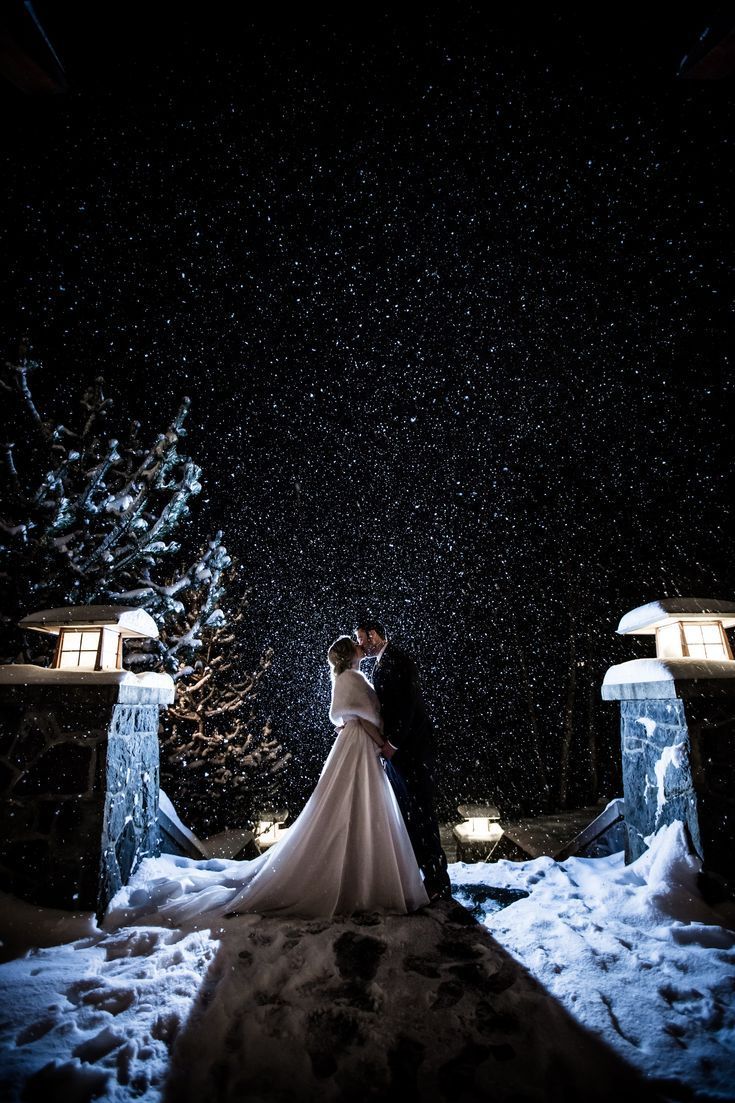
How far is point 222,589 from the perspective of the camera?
26.3ft

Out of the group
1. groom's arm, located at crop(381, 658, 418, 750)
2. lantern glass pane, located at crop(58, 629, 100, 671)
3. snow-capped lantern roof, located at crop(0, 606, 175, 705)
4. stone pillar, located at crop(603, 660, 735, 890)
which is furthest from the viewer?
groom's arm, located at crop(381, 658, 418, 750)

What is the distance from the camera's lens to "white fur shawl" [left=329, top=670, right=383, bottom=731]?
384 cm

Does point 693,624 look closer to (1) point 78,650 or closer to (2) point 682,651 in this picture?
(2) point 682,651

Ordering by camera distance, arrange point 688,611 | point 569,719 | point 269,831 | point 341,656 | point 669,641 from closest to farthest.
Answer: point 688,611 → point 669,641 → point 341,656 → point 269,831 → point 569,719


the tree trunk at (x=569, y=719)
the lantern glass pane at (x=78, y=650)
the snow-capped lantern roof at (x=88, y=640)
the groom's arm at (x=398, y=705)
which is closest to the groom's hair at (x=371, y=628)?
the groom's arm at (x=398, y=705)

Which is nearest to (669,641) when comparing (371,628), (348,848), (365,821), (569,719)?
(371,628)

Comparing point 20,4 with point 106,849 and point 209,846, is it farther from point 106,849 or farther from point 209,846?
point 209,846

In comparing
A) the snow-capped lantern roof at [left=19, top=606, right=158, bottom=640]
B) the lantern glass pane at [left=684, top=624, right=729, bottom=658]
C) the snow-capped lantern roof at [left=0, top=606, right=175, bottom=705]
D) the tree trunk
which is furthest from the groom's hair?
the tree trunk

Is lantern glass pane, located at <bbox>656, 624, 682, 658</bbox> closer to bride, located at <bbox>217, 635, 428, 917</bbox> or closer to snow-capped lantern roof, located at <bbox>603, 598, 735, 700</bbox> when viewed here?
snow-capped lantern roof, located at <bbox>603, 598, 735, 700</bbox>

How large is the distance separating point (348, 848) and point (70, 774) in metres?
1.97

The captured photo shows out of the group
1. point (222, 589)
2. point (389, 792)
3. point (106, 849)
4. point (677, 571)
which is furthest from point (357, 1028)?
point (677, 571)

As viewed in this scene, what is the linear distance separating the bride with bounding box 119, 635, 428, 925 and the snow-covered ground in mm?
88

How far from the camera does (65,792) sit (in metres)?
3.11

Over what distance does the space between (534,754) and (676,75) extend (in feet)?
47.9
